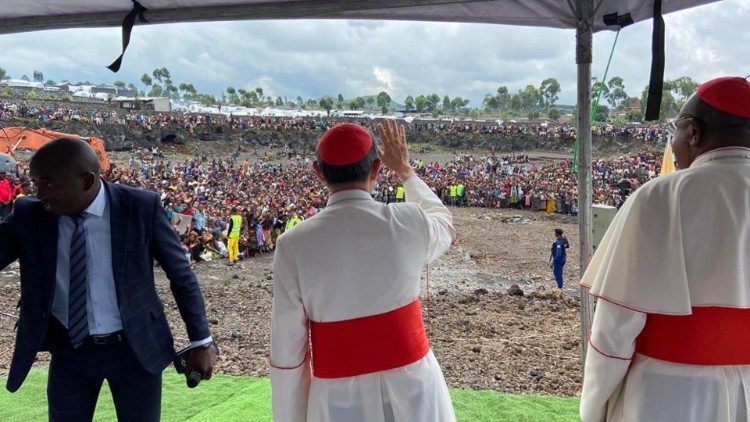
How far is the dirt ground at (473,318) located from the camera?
515cm

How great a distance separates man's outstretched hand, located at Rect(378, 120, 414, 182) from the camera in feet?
6.19

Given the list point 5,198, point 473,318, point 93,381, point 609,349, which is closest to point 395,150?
point 609,349

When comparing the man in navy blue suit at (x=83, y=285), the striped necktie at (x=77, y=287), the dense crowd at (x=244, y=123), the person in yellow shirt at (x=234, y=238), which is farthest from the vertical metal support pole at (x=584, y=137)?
the dense crowd at (x=244, y=123)

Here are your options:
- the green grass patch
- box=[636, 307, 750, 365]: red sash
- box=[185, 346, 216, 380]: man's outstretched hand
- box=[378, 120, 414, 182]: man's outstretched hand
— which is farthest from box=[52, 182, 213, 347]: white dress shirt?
the green grass patch

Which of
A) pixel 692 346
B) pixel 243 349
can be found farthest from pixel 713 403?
pixel 243 349

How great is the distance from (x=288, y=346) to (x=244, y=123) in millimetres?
43829

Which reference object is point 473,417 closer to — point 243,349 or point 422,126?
point 243,349

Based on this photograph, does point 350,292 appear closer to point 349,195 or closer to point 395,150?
point 349,195

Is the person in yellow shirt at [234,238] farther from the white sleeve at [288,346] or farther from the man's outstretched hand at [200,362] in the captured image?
the white sleeve at [288,346]

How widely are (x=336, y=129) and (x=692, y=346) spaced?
111cm

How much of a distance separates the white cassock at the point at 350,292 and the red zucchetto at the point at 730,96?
828 mm

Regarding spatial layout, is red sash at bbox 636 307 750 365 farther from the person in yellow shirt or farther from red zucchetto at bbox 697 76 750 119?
the person in yellow shirt

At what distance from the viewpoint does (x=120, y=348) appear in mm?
1809

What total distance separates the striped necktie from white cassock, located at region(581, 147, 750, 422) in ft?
4.97
